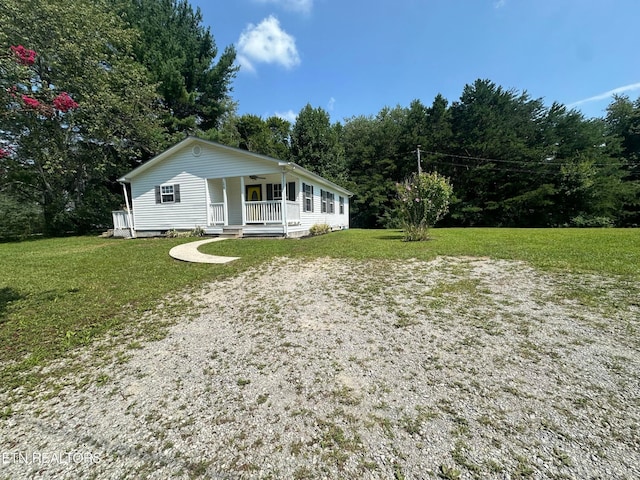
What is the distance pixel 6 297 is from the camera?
15.0 ft

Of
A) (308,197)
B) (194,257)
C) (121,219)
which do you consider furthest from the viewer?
(308,197)

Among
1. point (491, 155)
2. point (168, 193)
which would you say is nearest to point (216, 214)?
point (168, 193)

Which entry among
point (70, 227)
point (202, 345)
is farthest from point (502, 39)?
point (70, 227)

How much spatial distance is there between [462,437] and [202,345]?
8.28 feet

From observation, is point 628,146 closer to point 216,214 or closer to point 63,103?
point 216,214

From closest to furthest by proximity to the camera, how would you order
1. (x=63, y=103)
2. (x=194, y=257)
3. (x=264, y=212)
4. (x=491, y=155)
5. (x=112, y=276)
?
(x=112, y=276) < (x=194, y=257) < (x=264, y=212) < (x=63, y=103) < (x=491, y=155)

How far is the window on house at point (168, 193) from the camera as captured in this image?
13630 mm

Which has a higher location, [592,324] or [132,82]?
[132,82]

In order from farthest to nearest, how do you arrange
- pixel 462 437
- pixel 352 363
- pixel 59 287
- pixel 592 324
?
pixel 59 287, pixel 592 324, pixel 352 363, pixel 462 437

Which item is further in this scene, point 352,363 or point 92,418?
point 352,363

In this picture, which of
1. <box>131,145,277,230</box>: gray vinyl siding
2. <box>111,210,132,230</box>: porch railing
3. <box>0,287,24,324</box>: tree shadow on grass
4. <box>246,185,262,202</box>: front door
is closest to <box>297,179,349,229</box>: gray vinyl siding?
<box>246,185,262,202</box>: front door

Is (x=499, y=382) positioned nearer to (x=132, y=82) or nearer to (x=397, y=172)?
(x=132, y=82)

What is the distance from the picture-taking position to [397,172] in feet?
91.5

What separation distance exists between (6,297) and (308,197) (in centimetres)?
1132
